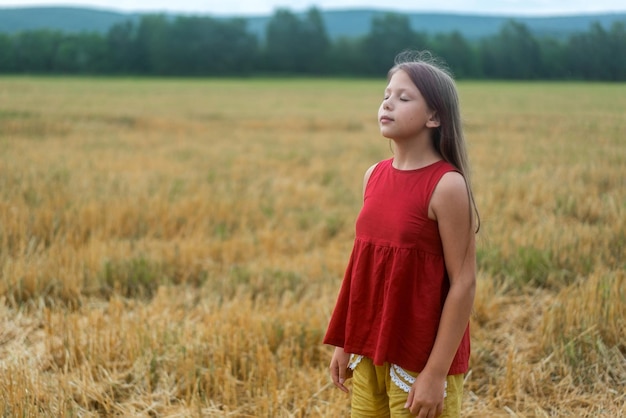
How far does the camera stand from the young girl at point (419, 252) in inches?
70.9

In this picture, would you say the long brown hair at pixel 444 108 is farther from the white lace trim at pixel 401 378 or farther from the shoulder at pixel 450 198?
the white lace trim at pixel 401 378

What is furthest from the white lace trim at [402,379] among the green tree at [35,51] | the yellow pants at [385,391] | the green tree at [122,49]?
the green tree at [122,49]

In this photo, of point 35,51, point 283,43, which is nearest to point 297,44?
point 283,43

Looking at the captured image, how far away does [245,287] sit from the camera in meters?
4.53

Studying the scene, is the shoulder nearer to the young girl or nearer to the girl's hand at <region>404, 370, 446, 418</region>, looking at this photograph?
the young girl

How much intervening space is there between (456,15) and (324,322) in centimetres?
15855

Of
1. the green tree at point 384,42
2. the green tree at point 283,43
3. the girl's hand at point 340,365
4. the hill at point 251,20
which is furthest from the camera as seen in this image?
the hill at point 251,20

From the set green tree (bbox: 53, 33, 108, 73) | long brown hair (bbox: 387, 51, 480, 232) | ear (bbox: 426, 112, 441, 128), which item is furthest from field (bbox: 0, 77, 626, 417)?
green tree (bbox: 53, 33, 108, 73)

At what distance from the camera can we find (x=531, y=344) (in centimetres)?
346

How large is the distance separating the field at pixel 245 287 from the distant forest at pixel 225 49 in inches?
1775

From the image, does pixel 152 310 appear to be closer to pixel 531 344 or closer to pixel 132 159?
pixel 531 344

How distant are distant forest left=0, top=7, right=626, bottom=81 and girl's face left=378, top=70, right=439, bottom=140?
1996 inches

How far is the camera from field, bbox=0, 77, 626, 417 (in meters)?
2.97

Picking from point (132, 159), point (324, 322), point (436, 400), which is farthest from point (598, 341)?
point (132, 159)
